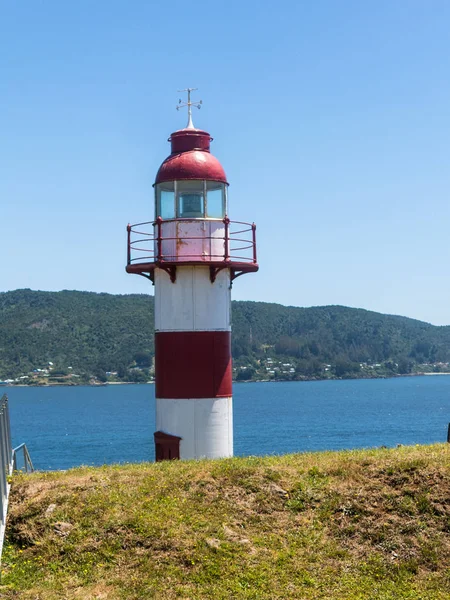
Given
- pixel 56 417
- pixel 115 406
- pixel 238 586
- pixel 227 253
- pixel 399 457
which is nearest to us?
pixel 238 586

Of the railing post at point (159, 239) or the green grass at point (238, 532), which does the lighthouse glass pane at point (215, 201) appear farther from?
the green grass at point (238, 532)

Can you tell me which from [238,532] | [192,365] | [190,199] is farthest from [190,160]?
[238,532]

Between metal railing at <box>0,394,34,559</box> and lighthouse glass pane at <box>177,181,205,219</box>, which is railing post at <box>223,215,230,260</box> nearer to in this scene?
lighthouse glass pane at <box>177,181,205,219</box>

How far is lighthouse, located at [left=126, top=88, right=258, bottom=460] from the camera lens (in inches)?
730

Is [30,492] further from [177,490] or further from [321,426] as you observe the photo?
[321,426]

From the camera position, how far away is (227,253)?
61.8ft

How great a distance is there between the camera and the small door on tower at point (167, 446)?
18438mm

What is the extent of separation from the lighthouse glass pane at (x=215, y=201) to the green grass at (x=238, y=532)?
661 centimetres

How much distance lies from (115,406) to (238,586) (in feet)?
465

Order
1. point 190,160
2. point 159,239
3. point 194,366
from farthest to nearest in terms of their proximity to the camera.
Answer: point 190,160 → point 159,239 → point 194,366

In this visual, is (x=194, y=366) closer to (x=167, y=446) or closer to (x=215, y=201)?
(x=167, y=446)

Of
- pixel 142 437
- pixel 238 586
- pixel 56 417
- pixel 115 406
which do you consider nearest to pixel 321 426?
pixel 142 437

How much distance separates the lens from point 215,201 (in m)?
19.2

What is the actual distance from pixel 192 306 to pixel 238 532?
7.09 metres
